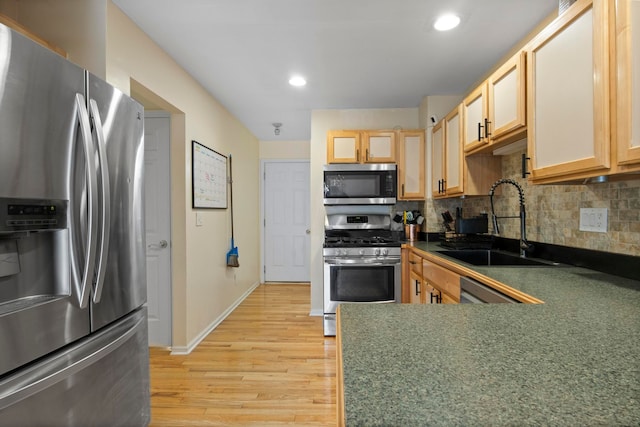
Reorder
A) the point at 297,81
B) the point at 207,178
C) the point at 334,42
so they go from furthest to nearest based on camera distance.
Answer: the point at 207,178, the point at 297,81, the point at 334,42

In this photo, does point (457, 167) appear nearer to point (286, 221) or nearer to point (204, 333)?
point (204, 333)

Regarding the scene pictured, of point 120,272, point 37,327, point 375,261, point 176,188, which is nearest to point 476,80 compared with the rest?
point 375,261

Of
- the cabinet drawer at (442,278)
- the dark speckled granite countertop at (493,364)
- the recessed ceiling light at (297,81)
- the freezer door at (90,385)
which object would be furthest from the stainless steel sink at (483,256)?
Answer: the freezer door at (90,385)

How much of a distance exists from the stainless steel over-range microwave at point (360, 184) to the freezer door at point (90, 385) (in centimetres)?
215

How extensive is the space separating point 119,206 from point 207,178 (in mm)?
1810

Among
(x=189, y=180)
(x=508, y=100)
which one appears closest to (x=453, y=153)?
(x=508, y=100)

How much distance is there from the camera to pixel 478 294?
148cm

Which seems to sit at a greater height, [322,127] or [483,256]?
[322,127]

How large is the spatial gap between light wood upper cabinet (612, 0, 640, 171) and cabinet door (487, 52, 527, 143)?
0.57 m

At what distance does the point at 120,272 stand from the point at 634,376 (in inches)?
60.4

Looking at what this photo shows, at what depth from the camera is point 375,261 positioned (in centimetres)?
292

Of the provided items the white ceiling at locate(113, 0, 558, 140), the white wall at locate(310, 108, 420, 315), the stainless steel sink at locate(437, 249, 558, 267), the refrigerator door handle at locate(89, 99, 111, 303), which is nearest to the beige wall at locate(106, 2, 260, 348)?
the white ceiling at locate(113, 0, 558, 140)

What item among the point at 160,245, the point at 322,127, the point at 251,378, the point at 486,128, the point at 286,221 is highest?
the point at 322,127

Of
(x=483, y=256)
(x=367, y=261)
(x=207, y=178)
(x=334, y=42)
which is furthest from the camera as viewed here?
(x=207, y=178)
